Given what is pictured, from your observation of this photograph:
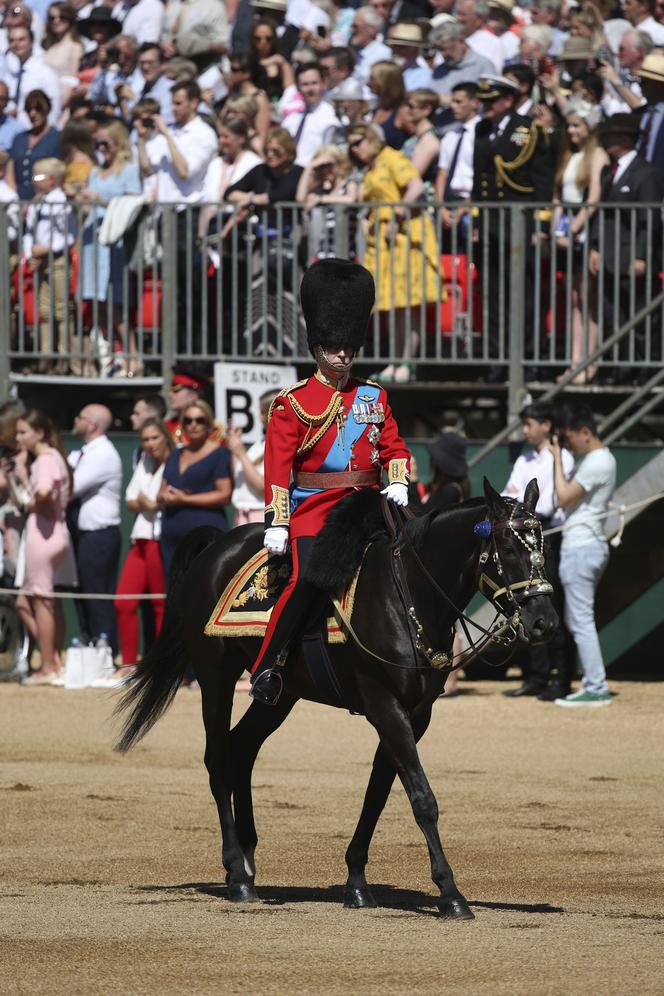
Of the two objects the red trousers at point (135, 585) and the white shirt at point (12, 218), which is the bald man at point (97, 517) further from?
the white shirt at point (12, 218)

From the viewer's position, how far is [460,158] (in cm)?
1630

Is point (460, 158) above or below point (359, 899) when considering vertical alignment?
above

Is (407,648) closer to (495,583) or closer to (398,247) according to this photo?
(495,583)

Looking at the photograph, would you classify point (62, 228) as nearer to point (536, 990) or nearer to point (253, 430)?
point (253, 430)

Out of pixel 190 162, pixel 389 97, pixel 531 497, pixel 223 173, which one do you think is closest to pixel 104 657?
pixel 223 173

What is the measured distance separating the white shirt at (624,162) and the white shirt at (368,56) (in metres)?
3.78

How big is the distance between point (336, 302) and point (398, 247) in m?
7.90

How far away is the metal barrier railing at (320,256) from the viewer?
1566 centimetres

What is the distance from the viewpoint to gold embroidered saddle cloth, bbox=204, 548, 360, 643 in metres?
8.02

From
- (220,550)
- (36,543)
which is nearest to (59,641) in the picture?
(36,543)

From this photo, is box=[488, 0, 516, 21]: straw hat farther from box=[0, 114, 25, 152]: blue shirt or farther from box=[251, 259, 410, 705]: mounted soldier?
box=[251, 259, 410, 705]: mounted soldier

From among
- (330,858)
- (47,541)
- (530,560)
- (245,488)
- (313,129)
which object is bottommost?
(330,858)

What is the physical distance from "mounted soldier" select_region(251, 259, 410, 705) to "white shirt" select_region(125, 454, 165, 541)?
6.97 meters

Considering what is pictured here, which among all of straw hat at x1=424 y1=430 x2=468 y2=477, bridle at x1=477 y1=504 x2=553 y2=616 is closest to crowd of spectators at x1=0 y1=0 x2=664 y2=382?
straw hat at x1=424 y1=430 x2=468 y2=477
